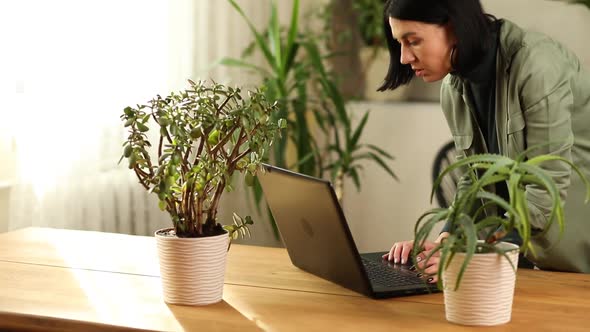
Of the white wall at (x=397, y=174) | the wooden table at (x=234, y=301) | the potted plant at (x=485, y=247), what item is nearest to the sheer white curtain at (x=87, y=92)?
the wooden table at (x=234, y=301)

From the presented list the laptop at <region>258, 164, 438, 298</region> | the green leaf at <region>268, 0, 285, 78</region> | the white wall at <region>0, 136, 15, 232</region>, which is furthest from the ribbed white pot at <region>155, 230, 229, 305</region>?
the green leaf at <region>268, 0, 285, 78</region>

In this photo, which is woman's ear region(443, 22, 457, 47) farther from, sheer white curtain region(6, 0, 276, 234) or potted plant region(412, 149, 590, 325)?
sheer white curtain region(6, 0, 276, 234)

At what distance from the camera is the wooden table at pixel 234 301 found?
162 cm

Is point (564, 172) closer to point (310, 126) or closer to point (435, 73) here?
point (435, 73)

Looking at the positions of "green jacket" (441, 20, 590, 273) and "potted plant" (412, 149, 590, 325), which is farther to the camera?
"green jacket" (441, 20, 590, 273)

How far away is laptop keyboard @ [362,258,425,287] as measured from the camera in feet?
6.10

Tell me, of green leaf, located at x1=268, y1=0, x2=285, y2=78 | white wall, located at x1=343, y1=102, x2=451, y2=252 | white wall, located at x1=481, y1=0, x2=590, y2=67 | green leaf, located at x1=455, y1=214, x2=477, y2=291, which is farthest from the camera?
white wall, located at x1=343, y1=102, x2=451, y2=252

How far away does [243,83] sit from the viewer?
4.22 meters

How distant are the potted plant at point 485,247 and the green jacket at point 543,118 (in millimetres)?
389

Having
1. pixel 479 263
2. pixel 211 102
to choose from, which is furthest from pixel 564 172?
pixel 211 102

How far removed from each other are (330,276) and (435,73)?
1.89 ft

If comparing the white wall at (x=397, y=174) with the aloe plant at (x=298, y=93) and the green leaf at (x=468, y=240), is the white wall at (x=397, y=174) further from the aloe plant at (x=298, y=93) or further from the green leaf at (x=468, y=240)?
the green leaf at (x=468, y=240)

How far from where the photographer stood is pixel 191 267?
1722 mm

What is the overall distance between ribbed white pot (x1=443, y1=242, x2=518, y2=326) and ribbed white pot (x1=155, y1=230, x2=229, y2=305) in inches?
17.5
